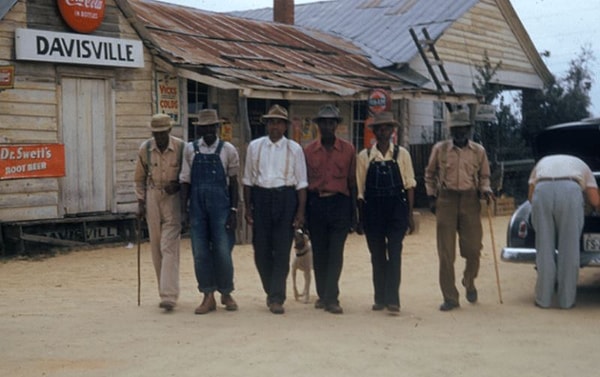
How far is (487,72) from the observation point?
2380 centimetres

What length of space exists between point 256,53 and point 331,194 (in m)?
10.8

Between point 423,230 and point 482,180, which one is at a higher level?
point 482,180

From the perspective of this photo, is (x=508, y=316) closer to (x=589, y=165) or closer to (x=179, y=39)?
(x=589, y=165)

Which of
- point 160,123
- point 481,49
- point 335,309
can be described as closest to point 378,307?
point 335,309

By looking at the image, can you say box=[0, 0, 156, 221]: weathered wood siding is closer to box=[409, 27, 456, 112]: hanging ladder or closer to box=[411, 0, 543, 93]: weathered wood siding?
box=[409, 27, 456, 112]: hanging ladder

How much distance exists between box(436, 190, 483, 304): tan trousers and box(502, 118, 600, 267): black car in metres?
0.62

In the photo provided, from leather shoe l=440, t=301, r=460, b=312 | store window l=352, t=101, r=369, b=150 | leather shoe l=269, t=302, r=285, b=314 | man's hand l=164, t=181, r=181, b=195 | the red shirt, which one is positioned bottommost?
leather shoe l=440, t=301, r=460, b=312

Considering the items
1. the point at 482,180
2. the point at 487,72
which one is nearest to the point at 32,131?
the point at 482,180

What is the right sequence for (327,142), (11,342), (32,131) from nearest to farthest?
(11,342) → (327,142) → (32,131)

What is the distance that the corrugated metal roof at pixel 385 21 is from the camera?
75.6ft

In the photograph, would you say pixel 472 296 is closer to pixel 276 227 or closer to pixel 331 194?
pixel 331 194

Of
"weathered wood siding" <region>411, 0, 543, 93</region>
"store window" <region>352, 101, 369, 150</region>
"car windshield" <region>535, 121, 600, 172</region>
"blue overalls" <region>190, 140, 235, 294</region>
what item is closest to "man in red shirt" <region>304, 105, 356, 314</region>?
"blue overalls" <region>190, 140, 235, 294</region>

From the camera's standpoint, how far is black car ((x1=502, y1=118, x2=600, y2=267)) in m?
8.70

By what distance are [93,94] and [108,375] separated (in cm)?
897
